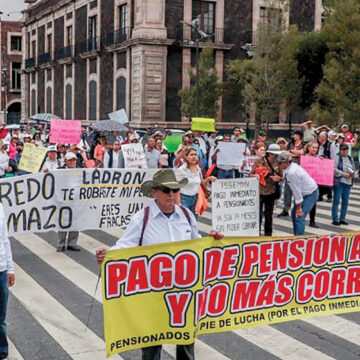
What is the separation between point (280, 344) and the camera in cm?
640

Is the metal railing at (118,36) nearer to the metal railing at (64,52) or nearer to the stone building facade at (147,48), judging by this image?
the stone building facade at (147,48)

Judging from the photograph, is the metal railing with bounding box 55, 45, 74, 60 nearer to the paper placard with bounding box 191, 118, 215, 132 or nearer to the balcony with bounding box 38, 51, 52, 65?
the balcony with bounding box 38, 51, 52, 65

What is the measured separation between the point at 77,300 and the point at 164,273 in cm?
312

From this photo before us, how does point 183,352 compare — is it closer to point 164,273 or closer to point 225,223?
point 164,273

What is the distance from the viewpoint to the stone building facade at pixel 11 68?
7069 centimetres

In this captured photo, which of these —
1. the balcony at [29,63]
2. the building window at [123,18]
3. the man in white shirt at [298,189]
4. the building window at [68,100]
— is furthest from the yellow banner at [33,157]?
the balcony at [29,63]

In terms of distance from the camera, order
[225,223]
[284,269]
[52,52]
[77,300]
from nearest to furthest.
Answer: [284,269] → [77,300] → [225,223] → [52,52]

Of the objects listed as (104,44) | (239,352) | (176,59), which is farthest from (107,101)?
(239,352)

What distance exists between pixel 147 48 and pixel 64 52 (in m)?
16.4

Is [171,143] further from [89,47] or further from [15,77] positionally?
[15,77]

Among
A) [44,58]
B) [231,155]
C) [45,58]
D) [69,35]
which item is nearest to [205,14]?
[69,35]

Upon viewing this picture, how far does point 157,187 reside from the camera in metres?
4.94

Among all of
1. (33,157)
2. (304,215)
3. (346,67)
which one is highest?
(346,67)

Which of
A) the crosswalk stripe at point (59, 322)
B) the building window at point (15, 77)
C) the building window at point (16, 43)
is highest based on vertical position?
the building window at point (16, 43)
